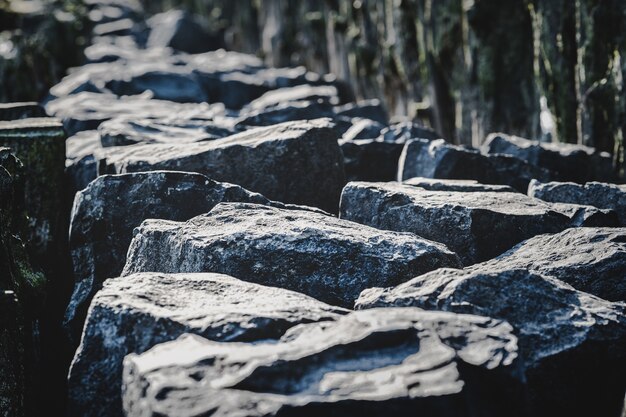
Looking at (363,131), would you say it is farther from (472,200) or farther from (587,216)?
(587,216)

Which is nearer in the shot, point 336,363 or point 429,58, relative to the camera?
point 336,363

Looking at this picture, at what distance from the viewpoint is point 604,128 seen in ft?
29.0

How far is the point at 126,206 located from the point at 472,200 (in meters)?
2.33

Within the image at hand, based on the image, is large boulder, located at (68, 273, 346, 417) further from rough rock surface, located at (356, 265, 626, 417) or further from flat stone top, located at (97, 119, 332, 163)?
flat stone top, located at (97, 119, 332, 163)

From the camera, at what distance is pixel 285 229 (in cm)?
382

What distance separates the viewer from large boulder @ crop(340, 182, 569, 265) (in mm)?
4277

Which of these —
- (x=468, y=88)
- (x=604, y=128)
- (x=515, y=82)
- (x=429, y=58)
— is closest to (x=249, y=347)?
(x=604, y=128)

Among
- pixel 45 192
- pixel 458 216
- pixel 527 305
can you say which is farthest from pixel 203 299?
pixel 45 192

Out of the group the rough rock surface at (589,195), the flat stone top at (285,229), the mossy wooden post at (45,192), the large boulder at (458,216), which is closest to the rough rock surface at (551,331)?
the flat stone top at (285,229)

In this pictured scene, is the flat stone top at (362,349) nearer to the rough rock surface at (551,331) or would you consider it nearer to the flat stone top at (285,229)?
the rough rock surface at (551,331)

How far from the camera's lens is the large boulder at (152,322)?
2773mm

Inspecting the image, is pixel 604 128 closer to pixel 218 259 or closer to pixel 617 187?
pixel 617 187

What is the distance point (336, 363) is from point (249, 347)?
354 mm

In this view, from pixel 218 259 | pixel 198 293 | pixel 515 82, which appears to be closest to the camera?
pixel 198 293
